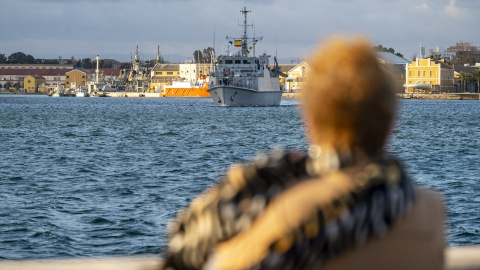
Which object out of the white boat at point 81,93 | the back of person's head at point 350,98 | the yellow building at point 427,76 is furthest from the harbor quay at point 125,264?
the white boat at point 81,93

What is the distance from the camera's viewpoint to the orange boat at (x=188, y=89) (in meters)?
153

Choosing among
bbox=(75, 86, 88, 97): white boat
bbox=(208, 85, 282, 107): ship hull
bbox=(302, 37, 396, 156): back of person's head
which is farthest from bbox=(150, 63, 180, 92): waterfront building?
bbox=(302, 37, 396, 156): back of person's head

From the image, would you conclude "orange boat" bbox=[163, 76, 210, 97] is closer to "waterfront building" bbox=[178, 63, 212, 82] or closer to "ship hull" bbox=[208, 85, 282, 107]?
"waterfront building" bbox=[178, 63, 212, 82]

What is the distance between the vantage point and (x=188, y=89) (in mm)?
156375

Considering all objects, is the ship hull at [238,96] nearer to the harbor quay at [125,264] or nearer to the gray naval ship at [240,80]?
the gray naval ship at [240,80]

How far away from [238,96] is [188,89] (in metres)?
80.6

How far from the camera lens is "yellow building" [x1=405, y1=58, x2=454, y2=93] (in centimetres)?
13929

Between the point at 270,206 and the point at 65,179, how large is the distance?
56.3 feet

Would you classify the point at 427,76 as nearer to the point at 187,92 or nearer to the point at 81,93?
the point at 187,92

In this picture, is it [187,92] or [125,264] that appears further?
[187,92]

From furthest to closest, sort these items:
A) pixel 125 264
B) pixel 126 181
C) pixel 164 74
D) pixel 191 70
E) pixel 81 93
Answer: pixel 164 74 → pixel 81 93 → pixel 191 70 → pixel 126 181 → pixel 125 264

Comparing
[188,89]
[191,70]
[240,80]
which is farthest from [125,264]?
[191,70]

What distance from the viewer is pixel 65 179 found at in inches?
723

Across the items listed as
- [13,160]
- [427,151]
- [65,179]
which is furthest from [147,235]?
[427,151]
